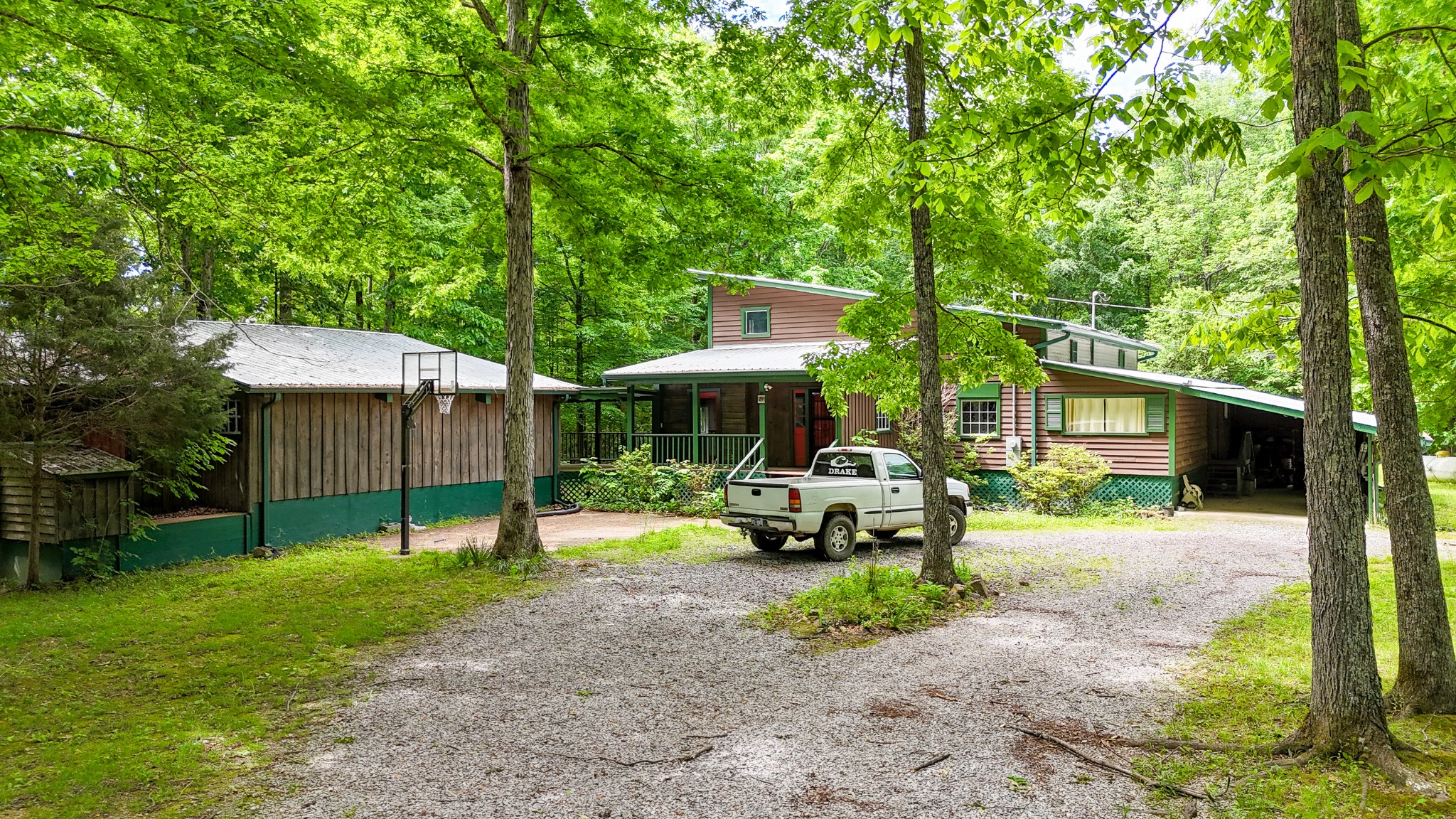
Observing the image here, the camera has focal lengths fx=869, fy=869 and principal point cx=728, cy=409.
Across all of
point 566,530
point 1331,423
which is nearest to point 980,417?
point 566,530

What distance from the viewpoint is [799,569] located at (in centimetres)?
1275

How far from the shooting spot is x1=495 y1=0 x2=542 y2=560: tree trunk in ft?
42.4

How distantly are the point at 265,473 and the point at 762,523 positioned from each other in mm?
8274

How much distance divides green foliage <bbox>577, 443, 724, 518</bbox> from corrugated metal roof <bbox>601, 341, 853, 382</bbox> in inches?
81.7

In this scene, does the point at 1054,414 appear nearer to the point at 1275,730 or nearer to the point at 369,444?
the point at 369,444

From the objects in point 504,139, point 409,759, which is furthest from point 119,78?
point 409,759

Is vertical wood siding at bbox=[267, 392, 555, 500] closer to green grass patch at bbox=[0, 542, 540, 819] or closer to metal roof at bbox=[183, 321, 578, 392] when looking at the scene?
metal roof at bbox=[183, 321, 578, 392]

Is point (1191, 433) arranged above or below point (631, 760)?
above

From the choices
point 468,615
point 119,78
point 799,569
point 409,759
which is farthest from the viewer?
point 799,569

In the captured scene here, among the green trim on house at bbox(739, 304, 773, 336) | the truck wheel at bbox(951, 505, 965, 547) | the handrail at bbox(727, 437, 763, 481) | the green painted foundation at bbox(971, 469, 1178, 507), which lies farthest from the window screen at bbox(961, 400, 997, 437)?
the truck wheel at bbox(951, 505, 965, 547)

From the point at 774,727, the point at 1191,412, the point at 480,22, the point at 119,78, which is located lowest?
the point at 774,727

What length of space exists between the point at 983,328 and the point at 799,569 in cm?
433

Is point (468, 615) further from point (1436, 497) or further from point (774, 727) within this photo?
point (1436, 497)

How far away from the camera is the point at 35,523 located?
11.1 meters
